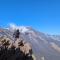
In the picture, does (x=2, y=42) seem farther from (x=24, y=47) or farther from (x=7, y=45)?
(x=24, y=47)

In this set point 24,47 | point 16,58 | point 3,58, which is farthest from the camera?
point 24,47

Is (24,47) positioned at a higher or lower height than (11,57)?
higher

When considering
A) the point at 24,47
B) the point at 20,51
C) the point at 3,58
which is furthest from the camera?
the point at 24,47

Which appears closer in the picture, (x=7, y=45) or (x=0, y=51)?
(x=0, y=51)

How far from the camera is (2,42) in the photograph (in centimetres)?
7019

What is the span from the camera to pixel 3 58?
58.9 meters

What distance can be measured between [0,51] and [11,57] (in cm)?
444

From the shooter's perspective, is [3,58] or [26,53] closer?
[3,58]

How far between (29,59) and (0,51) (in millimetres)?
14544

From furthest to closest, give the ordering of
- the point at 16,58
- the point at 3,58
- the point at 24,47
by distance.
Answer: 1. the point at 24,47
2. the point at 16,58
3. the point at 3,58

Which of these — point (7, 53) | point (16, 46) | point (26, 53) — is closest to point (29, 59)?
point (26, 53)

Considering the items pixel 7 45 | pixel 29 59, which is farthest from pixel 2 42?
pixel 29 59

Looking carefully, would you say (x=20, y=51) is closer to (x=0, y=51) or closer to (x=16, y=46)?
(x=16, y=46)

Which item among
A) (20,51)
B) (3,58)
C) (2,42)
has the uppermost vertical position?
(2,42)
